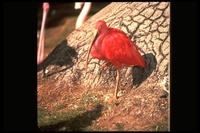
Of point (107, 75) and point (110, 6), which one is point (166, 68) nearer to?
point (107, 75)

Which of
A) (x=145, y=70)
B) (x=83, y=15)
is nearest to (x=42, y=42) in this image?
(x=83, y=15)

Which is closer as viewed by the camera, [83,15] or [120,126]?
[120,126]

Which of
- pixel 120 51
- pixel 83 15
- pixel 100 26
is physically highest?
pixel 83 15

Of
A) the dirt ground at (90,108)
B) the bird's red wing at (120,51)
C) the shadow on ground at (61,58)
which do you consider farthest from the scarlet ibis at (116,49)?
the shadow on ground at (61,58)

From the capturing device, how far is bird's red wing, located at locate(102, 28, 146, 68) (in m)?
2.37

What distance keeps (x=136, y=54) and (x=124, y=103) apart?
0.34m

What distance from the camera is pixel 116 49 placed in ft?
7.75

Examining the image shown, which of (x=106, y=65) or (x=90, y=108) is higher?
(x=106, y=65)

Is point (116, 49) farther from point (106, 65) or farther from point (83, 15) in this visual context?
point (83, 15)

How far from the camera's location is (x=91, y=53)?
2475 millimetres

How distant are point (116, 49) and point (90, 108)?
0.44 m

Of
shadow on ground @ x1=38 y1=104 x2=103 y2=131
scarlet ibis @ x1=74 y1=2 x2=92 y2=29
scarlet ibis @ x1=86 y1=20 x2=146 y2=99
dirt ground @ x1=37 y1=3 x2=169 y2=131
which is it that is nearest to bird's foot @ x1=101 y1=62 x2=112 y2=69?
scarlet ibis @ x1=86 y1=20 x2=146 y2=99

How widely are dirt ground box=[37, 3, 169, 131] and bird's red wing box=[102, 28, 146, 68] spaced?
0.66ft

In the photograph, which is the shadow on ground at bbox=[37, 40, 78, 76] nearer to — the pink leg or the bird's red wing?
the pink leg
